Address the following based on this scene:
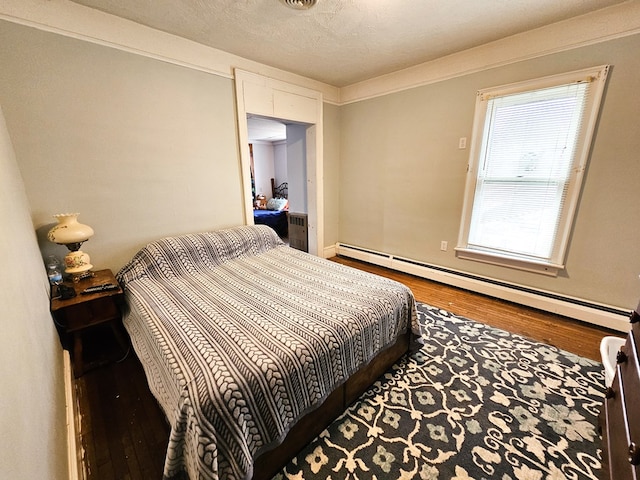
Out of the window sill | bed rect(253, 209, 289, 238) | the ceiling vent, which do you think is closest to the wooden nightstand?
the ceiling vent

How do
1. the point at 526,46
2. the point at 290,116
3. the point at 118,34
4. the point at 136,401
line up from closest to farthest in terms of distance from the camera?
the point at 136,401, the point at 118,34, the point at 526,46, the point at 290,116

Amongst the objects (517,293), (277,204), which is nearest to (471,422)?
(517,293)

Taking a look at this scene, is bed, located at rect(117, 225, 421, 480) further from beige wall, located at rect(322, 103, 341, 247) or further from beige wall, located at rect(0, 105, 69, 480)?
beige wall, located at rect(322, 103, 341, 247)

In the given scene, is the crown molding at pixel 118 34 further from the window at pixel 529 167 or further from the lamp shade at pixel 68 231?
the window at pixel 529 167

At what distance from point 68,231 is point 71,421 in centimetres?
113

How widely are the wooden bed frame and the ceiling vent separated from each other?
229 cm

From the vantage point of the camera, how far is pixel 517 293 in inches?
99.7

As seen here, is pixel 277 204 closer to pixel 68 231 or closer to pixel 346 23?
pixel 346 23

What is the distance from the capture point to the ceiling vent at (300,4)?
5.60ft

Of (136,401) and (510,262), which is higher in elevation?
(510,262)


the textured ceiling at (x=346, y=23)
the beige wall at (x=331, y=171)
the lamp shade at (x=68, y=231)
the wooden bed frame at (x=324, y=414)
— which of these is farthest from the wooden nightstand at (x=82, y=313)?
the beige wall at (x=331, y=171)

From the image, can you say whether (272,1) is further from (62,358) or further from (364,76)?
(62,358)

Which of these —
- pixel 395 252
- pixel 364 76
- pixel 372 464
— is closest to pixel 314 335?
pixel 372 464

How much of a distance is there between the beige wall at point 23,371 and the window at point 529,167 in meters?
3.17
